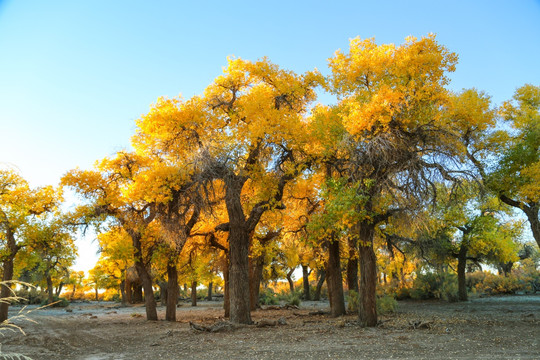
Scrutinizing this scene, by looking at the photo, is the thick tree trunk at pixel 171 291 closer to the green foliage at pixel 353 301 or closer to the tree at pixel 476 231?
the green foliage at pixel 353 301

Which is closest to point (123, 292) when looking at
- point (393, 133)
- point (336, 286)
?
point (336, 286)

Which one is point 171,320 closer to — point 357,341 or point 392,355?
point 357,341

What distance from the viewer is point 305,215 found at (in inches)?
712

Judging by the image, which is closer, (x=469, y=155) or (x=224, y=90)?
(x=469, y=155)

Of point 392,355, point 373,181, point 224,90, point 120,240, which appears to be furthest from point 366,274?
point 120,240

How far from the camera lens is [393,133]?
38.3 feet

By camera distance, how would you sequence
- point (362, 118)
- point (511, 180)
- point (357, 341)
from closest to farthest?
point (357, 341) → point (362, 118) → point (511, 180)

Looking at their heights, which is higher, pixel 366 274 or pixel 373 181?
pixel 373 181

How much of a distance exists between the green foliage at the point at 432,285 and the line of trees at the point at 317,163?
36.0 ft

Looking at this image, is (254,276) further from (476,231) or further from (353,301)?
(476,231)

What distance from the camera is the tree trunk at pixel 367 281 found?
12.8m

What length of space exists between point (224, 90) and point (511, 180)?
11066 mm

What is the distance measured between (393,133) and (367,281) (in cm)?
478

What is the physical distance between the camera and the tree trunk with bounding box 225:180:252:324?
47.8 ft
